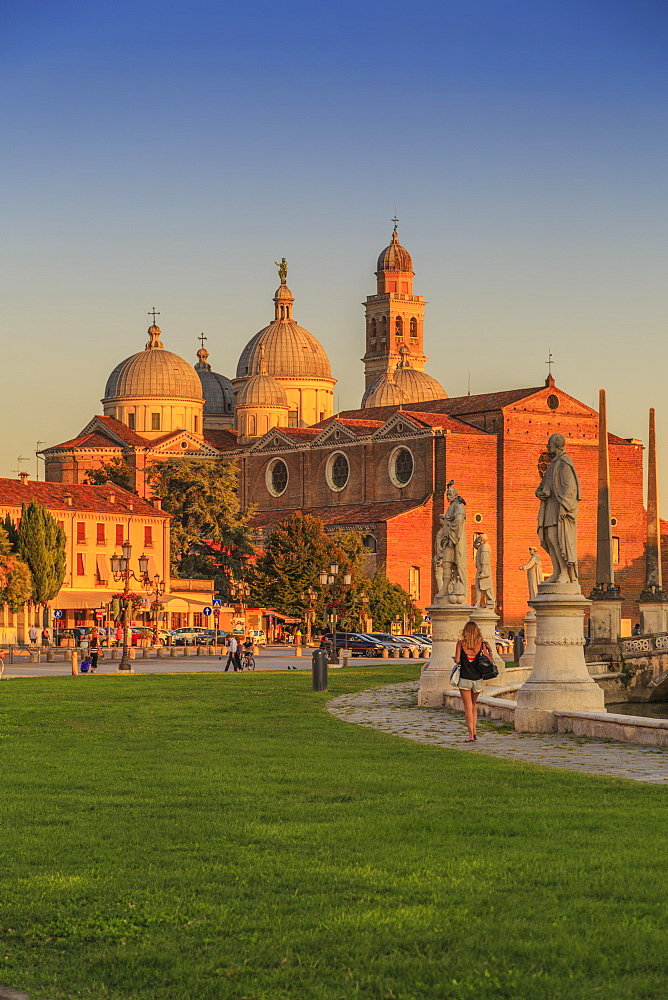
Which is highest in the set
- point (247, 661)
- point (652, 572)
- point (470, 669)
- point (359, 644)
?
point (652, 572)

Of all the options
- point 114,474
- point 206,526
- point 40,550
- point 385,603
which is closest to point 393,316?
point 114,474

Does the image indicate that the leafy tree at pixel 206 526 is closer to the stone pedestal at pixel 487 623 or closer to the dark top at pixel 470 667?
the stone pedestal at pixel 487 623

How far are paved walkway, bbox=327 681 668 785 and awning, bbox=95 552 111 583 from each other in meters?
57.0

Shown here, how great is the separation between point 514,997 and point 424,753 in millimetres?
9285

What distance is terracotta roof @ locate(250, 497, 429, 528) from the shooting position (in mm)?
93375

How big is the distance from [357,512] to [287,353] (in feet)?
97.0

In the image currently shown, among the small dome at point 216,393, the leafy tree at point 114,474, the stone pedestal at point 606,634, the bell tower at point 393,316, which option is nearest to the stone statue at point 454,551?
the stone pedestal at point 606,634

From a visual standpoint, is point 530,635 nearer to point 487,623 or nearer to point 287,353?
point 487,623

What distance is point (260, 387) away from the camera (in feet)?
385

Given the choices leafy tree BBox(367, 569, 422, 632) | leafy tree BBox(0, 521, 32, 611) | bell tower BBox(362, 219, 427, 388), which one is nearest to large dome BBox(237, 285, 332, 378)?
bell tower BBox(362, 219, 427, 388)

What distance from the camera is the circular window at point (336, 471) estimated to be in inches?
4031

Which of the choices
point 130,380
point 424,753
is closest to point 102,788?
point 424,753

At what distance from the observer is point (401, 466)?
97688 millimetres

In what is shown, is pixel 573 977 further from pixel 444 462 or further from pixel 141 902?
pixel 444 462
